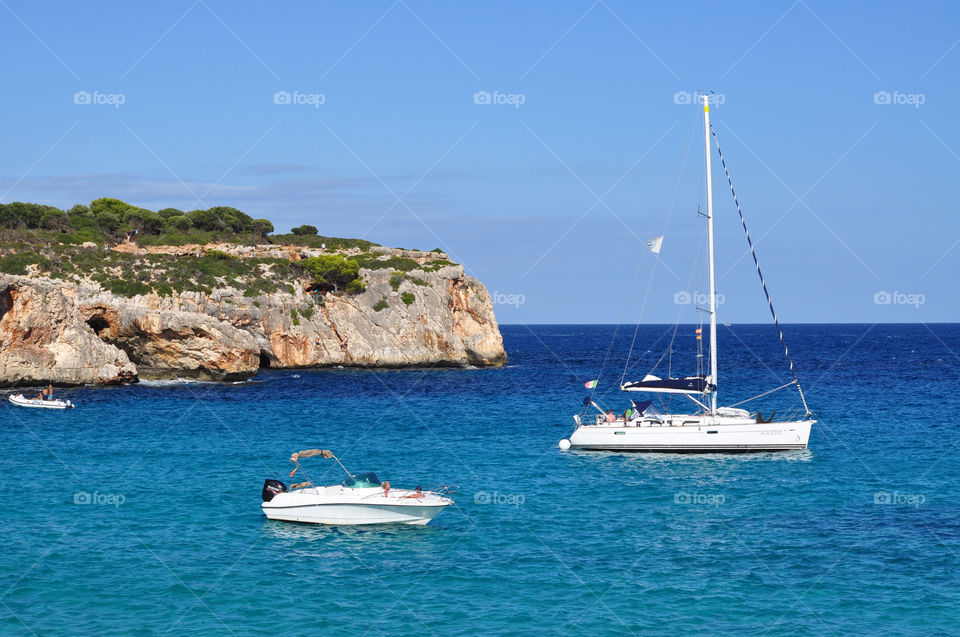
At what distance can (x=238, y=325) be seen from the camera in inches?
3191

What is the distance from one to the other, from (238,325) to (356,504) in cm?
5678

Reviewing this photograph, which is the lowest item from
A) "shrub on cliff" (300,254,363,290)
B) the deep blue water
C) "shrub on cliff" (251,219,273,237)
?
the deep blue water

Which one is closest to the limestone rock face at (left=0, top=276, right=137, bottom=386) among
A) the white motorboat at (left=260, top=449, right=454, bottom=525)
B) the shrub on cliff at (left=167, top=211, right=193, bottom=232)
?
the white motorboat at (left=260, top=449, right=454, bottom=525)

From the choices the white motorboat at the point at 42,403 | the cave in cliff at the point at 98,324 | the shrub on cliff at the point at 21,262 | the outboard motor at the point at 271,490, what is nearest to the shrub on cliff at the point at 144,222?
the shrub on cliff at the point at 21,262

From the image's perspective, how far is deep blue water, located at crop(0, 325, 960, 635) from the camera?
20.9 meters

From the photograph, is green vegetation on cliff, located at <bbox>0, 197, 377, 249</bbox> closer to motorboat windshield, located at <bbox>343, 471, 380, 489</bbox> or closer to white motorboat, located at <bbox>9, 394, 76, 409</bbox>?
white motorboat, located at <bbox>9, 394, 76, 409</bbox>

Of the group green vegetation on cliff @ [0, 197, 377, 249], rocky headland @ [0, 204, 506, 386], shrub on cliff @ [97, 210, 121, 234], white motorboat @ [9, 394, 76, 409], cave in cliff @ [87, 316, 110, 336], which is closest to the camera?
white motorboat @ [9, 394, 76, 409]

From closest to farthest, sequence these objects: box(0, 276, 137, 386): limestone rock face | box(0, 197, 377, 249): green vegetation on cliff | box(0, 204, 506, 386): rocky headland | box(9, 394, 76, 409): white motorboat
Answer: box(9, 394, 76, 409): white motorboat
box(0, 276, 137, 386): limestone rock face
box(0, 204, 506, 386): rocky headland
box(0, 197, 377, 249): green vegetation on cliff

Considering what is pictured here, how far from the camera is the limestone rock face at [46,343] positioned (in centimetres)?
6369

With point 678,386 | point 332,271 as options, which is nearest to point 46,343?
point 332,271

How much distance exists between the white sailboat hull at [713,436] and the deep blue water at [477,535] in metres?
0.82

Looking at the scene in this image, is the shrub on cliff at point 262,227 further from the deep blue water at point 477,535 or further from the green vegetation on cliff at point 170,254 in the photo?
the deep blue water at point 477,535

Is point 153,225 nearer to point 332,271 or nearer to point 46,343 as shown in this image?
point 332,271

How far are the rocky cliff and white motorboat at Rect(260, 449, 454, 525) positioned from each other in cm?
4489
